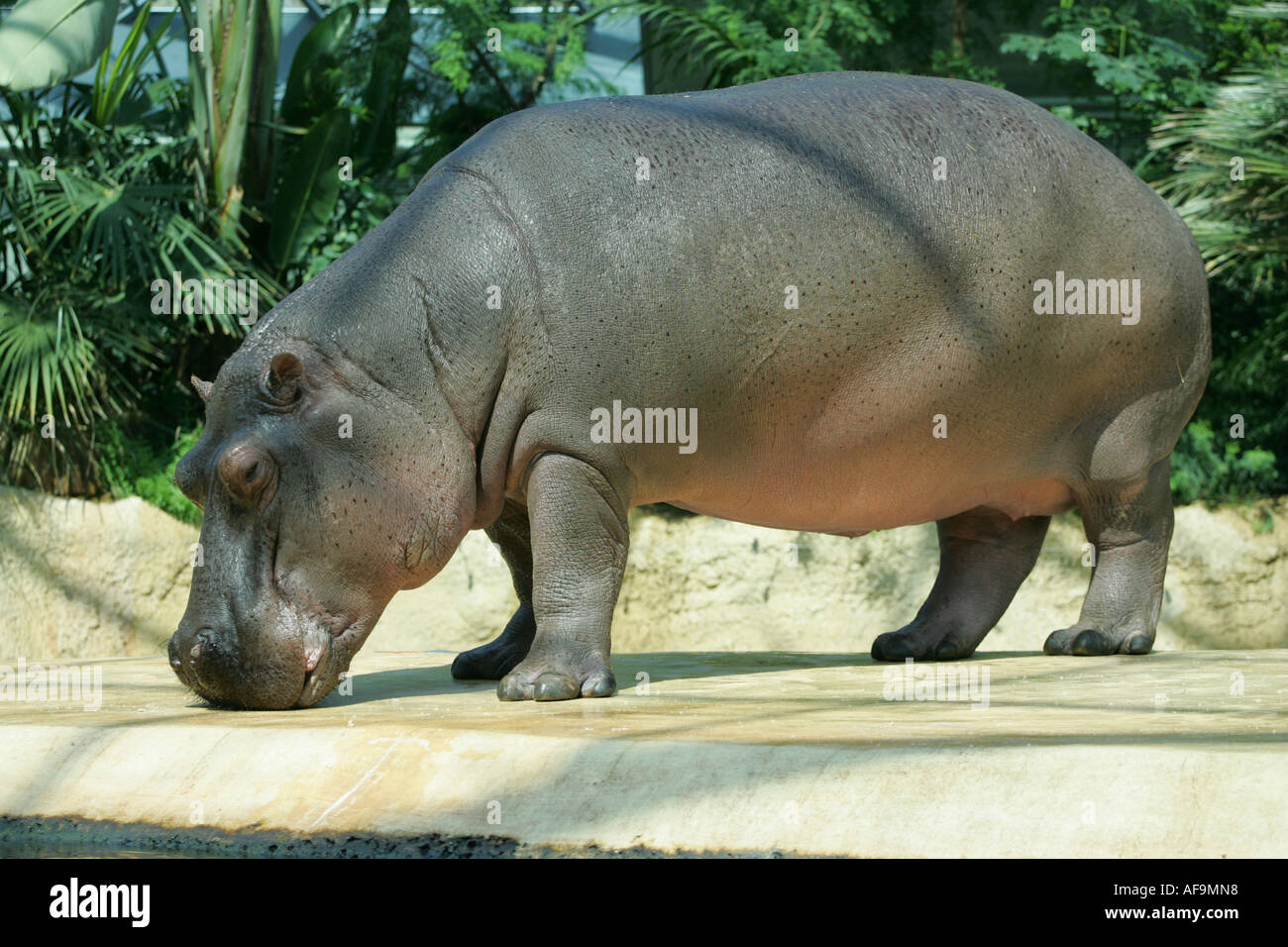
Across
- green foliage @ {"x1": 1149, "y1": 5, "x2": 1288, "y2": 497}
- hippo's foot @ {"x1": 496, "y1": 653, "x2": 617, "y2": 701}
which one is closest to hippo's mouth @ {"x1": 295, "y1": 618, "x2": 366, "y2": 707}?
hippo's foot @ {"x1": 496, "y1": 653, "x2": 617, "y2": 701}

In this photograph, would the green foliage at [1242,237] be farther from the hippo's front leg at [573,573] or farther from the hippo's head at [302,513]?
the hippo's head at [302,513]

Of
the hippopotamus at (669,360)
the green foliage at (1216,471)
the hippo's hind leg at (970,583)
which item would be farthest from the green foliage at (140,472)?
the green foliage at (1216,471)

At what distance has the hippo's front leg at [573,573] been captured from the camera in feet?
13.6

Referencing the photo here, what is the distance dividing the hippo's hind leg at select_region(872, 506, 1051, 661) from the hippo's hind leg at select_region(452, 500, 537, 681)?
A: 1.38 meters

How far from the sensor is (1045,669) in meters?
4.74

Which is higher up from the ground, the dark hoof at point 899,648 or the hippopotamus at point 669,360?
the hippopotamus at point 669,360

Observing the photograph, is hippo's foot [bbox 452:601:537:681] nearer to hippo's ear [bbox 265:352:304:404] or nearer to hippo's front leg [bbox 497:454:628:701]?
hippo's front leg [bbox 497:454:628:701]

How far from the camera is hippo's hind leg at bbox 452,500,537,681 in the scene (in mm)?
4945

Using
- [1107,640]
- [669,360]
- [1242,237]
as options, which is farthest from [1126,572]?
[1242,237]

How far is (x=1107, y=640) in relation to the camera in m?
5.29

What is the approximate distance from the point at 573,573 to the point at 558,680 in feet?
1.00

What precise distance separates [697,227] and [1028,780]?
6.90ft

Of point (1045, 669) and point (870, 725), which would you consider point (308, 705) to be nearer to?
point (870, 725)
